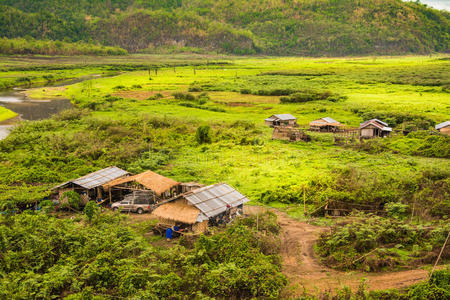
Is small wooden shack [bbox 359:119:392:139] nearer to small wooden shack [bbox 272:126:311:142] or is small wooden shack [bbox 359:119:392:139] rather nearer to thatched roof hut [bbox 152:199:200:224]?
small wooden shack [bbox 272:126:311:142]

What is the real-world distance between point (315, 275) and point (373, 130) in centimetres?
2612

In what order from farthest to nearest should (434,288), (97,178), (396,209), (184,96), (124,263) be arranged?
(184,96) → (97,178) → (396,209) → (124,263) → (434,288)

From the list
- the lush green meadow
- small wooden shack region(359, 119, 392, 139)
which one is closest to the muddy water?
the lush green meadow

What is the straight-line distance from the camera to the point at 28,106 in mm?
62156

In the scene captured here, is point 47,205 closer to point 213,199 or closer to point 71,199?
point 71,199

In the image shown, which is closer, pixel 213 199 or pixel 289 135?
pixel 213 199

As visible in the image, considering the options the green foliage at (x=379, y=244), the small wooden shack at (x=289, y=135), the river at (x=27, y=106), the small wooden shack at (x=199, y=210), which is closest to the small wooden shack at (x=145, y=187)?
the small wooden shack at (x=199, y=210)

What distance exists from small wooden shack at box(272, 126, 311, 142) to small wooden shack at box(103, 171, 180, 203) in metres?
18.1

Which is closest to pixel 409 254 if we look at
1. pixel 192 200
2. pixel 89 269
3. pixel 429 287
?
pixel 429 287

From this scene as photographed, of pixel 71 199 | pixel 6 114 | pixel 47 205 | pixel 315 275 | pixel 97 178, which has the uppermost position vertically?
pixel 6 114

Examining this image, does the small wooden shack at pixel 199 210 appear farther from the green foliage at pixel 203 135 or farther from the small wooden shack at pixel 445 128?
the small wooden shack at pixel 445 128

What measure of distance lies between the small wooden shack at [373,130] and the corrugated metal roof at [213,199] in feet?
72.5

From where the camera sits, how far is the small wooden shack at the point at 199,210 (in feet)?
59.9

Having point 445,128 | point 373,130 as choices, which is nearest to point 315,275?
point 373,130
